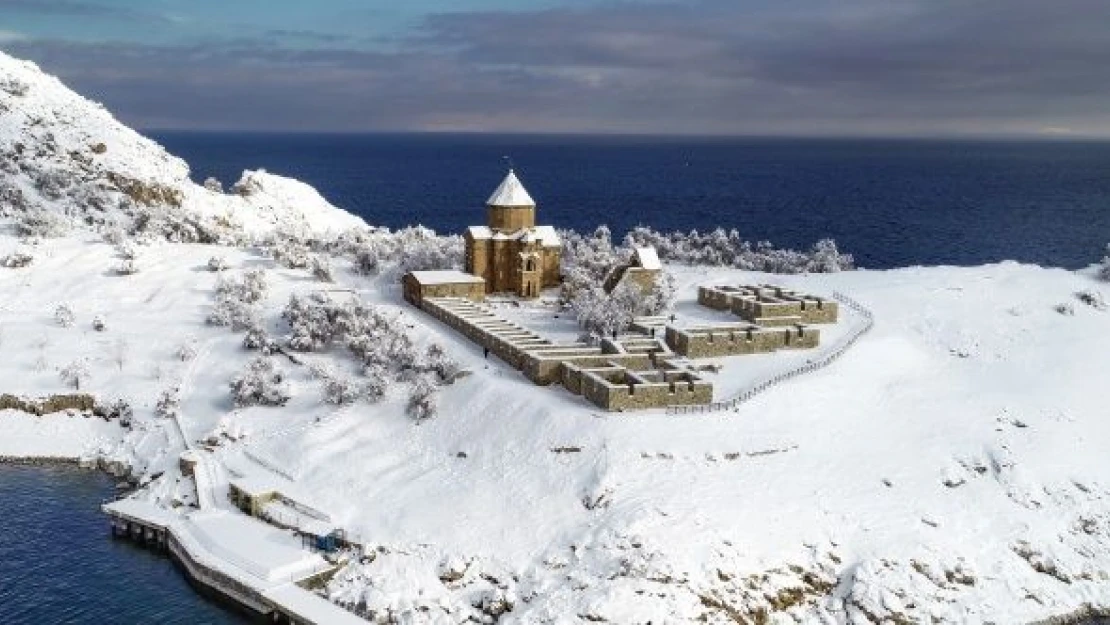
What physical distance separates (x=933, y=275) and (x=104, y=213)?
70617 millimetres

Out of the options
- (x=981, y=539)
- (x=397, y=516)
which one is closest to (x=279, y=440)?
(x=397, y=516)

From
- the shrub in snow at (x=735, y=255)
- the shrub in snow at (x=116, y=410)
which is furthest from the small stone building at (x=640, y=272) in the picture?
the shrub in snow at (x=116, y=410)

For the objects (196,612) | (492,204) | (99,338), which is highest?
(492,204)

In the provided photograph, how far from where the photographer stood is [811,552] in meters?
40.6

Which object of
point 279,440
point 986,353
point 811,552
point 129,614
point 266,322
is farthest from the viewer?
point 266,322

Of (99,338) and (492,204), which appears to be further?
(492,204)

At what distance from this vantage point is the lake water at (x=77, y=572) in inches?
1458

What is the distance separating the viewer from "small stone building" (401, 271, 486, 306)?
2618 inches

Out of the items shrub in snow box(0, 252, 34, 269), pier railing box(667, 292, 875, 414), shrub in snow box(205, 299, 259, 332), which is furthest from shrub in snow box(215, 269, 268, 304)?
pier railing box(667, 292, 875, 414)

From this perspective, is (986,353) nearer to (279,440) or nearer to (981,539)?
(981,539)

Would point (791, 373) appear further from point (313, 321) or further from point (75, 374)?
point (75, 374)

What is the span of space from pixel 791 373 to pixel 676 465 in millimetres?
11635

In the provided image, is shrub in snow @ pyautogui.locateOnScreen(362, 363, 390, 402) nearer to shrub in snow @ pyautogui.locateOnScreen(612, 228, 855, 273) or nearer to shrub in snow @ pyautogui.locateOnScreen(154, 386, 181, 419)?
shrub in snow @ pyautogui.locateOnScreen(154, 386, 181, 419)

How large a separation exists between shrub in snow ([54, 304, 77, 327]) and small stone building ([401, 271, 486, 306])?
21387 millimetres
